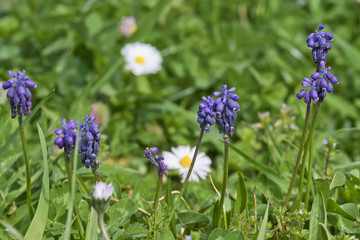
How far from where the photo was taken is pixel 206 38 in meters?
3.86

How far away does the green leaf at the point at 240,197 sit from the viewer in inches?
70.1

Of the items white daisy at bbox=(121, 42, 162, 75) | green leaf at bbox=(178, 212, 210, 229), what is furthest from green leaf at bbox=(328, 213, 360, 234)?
white daisy at bbox=(121, 42, 162, 75)

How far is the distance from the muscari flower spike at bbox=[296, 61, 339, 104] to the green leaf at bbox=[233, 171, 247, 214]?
40 centimetres

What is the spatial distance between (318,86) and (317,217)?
45 cm

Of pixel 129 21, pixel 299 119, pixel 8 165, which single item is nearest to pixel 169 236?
pixel 8 165

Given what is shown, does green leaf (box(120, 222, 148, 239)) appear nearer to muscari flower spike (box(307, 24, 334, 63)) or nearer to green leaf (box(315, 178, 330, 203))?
green leaf (box(315, 178, 330, 203))

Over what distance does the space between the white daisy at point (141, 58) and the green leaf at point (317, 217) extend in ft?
6.36

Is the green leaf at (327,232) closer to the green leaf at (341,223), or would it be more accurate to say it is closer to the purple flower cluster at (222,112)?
the green leaf at (341,223)

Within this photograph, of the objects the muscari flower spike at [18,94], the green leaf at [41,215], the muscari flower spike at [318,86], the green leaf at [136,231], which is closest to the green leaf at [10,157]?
the green leaf at [41,215]

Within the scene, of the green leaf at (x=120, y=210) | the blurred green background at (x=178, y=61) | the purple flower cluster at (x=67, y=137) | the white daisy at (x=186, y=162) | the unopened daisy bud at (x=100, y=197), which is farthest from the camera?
the blurred green background at (x=178, y=61)

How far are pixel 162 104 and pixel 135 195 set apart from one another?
1.39 m

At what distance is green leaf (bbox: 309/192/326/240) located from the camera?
5.51 feet

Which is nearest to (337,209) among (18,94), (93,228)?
(93,228)

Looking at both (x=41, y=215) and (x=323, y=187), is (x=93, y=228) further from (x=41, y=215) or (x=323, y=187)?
(x=323, y=187)
